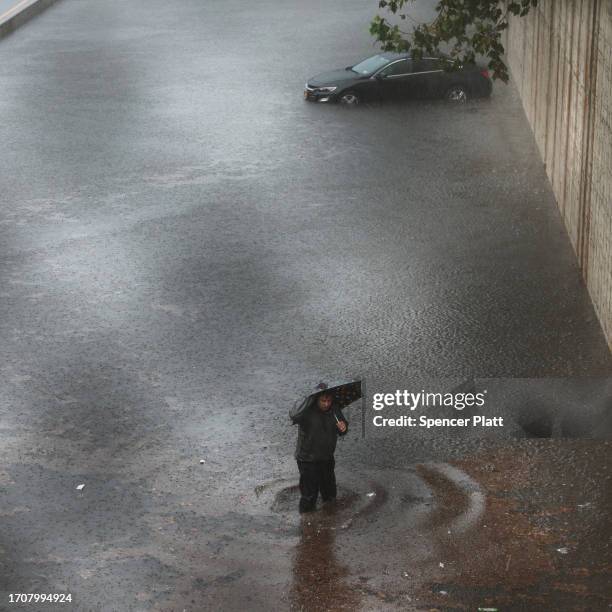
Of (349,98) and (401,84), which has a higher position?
(401,84)

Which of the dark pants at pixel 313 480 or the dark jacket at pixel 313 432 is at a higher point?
the dark jacket at pixel 313 432

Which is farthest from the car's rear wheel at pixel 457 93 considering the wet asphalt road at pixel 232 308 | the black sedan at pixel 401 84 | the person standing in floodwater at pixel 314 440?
the person standing in floodwater at pixel 314 440

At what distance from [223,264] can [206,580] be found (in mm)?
8273

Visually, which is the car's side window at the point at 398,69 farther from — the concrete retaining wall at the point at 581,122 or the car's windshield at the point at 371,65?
the concrete retaining wall at the point at 581,122

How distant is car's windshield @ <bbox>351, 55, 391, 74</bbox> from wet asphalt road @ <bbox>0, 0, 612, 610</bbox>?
1.50 metres

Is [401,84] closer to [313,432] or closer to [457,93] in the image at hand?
[457,93]

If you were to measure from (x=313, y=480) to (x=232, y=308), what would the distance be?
535cm

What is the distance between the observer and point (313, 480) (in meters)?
11.1

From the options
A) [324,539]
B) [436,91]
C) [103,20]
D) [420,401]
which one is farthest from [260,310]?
[103,20]

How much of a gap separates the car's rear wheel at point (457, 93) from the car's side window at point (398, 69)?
1.13 metres

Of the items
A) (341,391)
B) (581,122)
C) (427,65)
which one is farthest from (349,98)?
(341,391)

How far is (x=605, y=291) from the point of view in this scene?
1491 cm

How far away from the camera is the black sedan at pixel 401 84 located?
2803cm

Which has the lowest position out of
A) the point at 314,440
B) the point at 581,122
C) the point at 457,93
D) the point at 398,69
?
the point at 314,440
